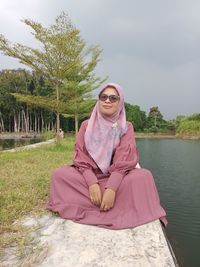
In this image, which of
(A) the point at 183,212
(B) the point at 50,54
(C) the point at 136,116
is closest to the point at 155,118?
(C) the point at 136,116

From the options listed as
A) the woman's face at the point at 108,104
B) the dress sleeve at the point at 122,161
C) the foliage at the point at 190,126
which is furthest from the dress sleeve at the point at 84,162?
the foliage at the point at 190,126

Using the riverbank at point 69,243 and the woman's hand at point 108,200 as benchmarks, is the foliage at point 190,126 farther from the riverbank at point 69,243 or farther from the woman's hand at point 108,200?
the riverbank at point 69,243

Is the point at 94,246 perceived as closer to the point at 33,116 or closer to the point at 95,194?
the point at 95,194

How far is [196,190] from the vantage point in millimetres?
8414

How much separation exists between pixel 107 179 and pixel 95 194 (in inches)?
12.9

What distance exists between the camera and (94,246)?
258 cm

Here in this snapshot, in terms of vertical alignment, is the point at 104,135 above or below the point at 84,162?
above

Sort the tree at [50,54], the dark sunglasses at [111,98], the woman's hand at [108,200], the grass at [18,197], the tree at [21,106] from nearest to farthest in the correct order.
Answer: the grass at [18,197] → the woman's hand at [108,200] → the dark sunglasses at [111,98] → the tree at [50,54] → the tree at [21,106]

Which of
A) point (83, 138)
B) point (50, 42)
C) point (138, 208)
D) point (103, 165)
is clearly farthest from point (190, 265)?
point (50, 42)

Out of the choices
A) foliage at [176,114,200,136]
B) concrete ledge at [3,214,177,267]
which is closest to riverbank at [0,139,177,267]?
concrete ledge at [3,214,177,267]

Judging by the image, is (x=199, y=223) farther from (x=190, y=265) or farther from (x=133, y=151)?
(x=133, y=151)

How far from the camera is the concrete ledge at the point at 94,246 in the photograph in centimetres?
231

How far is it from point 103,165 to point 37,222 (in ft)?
2.83

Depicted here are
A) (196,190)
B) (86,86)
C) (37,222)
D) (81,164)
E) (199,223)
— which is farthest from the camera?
(86,86)
